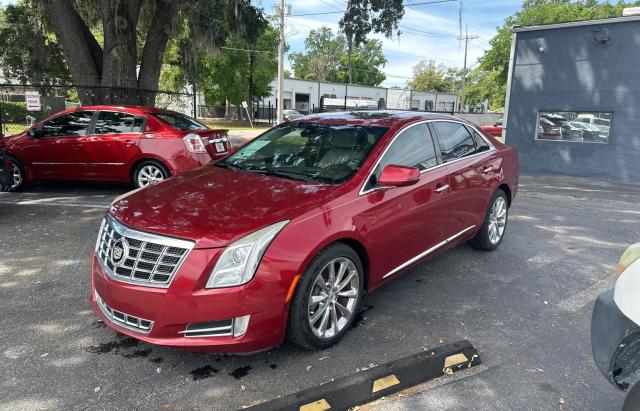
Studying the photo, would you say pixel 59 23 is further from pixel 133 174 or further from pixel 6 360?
pixel 6 360

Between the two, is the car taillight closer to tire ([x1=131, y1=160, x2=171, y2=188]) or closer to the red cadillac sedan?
tire ([x1=131, y1=160, x2=171, y2=188])

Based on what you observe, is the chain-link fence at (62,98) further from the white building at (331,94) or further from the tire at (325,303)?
the white building at (331,94)

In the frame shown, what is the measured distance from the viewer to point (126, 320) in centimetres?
285

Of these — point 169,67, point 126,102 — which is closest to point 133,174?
point 126,102

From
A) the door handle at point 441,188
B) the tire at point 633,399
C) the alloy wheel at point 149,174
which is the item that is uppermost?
the door handle at point 441,188

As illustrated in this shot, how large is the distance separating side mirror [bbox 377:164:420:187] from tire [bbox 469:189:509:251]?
2060 millimetres

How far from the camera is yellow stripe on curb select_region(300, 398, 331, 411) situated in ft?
8.39

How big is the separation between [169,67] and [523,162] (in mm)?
26346

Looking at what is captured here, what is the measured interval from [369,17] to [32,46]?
9.24 m

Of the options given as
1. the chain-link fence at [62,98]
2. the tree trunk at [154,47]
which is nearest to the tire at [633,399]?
the chain-link fence at [62,98]

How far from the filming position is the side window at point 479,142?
5102 millimetres

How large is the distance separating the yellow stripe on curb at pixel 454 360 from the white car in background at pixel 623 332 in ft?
3.27

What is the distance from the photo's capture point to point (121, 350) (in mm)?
3164

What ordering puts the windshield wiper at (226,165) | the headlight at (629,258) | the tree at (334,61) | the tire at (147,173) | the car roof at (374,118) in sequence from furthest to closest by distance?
the tree at (334,61) < the tire at (147,173) < the car roof at (374,118) < the windshield wiper at (226,165) < the headlight at (629,258)
